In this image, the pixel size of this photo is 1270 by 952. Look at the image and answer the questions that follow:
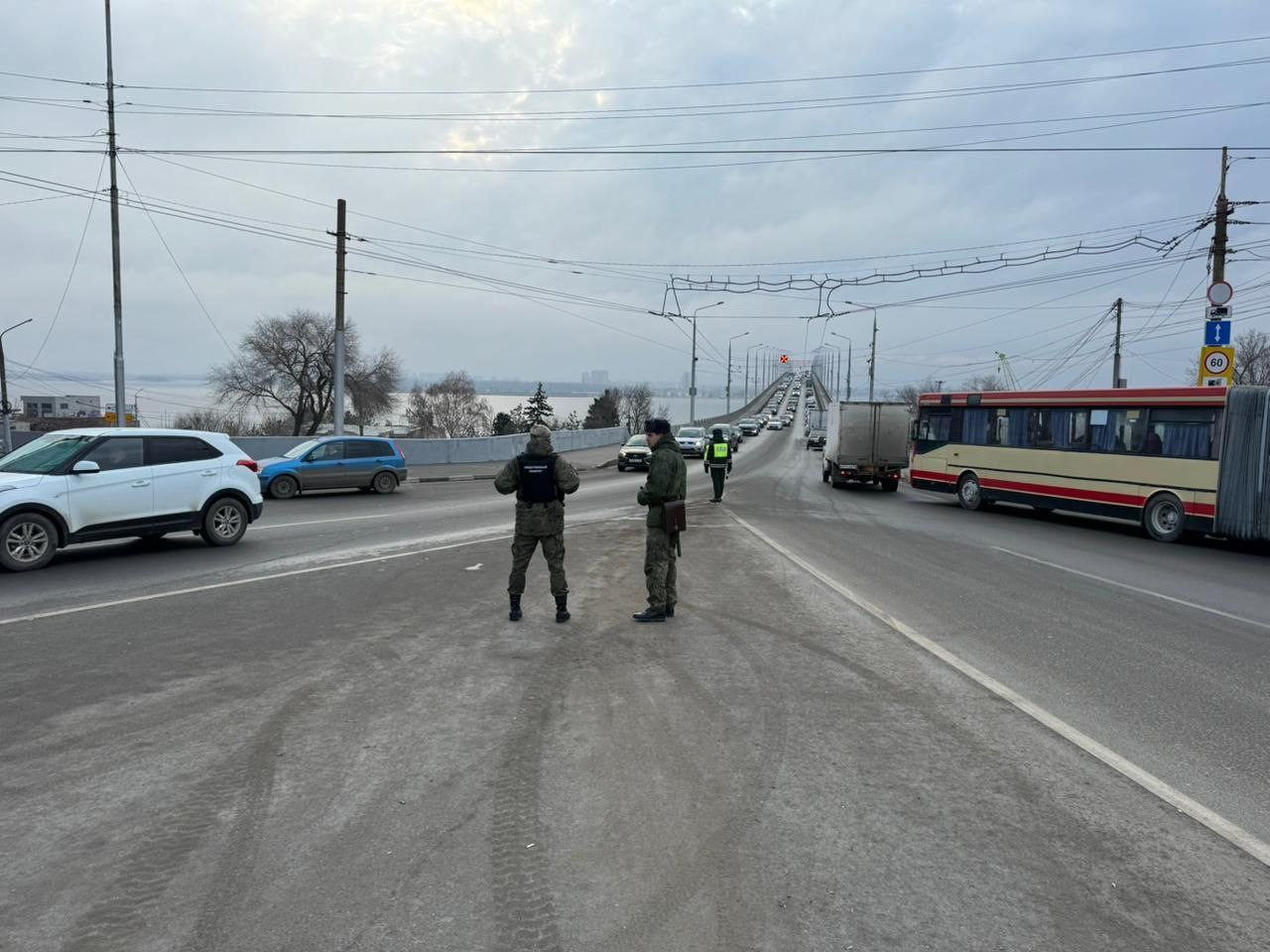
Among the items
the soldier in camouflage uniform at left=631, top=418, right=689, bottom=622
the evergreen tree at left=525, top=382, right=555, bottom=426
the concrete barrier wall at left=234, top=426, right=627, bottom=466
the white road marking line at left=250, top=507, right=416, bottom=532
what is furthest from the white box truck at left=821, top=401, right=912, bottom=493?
the evergreen tree at left=525, top=382, right=555, bottom=426

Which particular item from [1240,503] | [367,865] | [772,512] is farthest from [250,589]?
[1240,503]

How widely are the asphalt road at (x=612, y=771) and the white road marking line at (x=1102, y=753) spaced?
69 millimetres

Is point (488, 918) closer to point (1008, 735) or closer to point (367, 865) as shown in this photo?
point (367, 865)

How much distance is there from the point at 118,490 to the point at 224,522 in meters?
1.61

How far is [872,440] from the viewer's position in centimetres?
2542

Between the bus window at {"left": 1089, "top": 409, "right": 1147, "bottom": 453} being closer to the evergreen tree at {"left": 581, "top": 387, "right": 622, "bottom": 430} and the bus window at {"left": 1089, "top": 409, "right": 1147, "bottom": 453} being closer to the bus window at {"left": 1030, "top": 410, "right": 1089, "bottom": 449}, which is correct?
the bus window at {"left": 1030, "top": 410, "right": 1089, "bottom": 449}

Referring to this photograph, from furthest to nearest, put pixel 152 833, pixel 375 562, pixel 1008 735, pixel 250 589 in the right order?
pixel 375 562 → pixel 250 589 → pixel 1008 735 → pixel 152 833

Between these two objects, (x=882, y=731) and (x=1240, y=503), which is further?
(x=1240, y=503)

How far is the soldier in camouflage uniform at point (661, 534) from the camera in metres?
7.92

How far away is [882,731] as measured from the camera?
4.99 metres

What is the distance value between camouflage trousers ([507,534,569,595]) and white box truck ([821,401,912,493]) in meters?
19.3

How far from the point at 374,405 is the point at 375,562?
66.0 metres

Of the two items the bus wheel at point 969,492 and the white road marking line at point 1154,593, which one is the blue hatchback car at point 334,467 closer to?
the bus wheel at point 969,492

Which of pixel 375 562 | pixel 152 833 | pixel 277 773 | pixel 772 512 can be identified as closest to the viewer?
pixel 152 833
